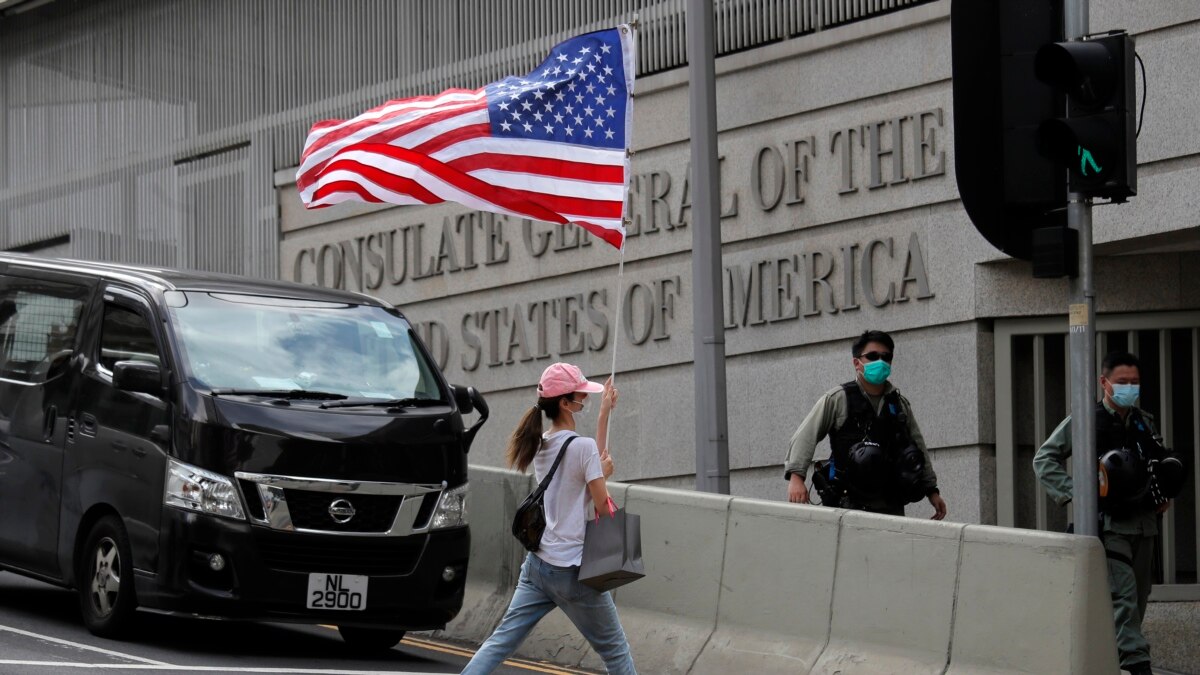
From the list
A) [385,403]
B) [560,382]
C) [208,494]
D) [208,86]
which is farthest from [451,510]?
[208,86]

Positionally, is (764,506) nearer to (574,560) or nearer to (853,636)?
(853,636)

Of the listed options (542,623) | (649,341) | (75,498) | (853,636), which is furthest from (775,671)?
(649,341)

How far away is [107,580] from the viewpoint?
10953mm

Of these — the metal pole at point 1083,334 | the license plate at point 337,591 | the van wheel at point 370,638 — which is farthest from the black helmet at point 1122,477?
the van wheel at point 370,638

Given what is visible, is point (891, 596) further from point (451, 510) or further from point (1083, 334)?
point (451, 510)

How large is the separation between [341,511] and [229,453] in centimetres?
68

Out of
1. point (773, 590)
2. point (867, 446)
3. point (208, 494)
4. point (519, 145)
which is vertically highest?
point (519, 145)

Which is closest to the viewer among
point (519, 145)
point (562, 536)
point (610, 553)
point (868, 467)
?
point (610, 553)

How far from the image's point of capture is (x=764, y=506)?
417 inches

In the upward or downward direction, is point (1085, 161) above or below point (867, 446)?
above

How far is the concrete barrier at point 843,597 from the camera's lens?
9.11m

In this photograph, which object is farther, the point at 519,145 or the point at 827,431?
the point at 519,145

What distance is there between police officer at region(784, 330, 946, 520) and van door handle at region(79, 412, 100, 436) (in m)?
3.94

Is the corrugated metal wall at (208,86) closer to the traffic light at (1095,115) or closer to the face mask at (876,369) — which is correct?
the face mask at (876,369)
